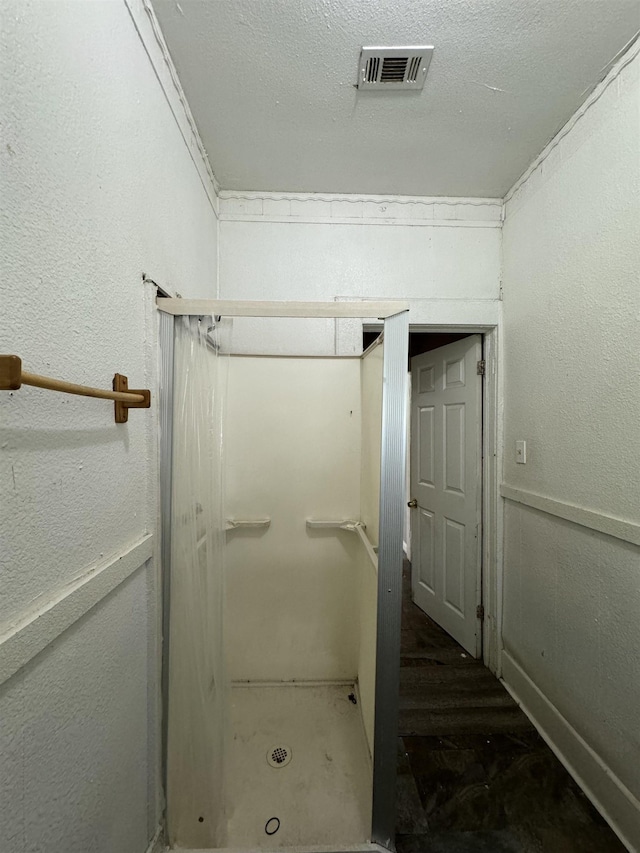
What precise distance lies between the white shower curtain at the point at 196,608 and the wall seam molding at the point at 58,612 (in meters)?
0.24

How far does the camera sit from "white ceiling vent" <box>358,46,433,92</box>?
42.0 inches

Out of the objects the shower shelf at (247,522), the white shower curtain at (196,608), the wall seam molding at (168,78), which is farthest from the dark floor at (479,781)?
the wall seam molding at (168,78)

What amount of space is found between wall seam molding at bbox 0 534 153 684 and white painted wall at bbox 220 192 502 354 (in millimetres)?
1212

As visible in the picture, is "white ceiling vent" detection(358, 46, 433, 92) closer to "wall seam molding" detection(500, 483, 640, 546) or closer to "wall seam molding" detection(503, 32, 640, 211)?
"wall seam molding" detection(503, 32, 640, 211)

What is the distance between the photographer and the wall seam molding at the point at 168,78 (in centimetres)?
90

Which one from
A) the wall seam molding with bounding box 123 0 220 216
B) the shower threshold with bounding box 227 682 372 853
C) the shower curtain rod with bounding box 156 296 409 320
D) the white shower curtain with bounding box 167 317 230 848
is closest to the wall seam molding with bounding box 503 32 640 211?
the shower curtain rod with bounding box 156 296 409 320

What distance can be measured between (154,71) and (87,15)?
0.36 metres

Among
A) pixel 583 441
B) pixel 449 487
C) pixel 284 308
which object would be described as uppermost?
pixel 284 308

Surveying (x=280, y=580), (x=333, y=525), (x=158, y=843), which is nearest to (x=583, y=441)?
(x=333, y=525)

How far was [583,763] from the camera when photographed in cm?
121

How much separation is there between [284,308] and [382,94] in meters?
0.96

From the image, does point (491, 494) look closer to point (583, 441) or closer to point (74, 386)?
point (583, 441)

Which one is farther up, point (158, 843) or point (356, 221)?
point (356, 221)

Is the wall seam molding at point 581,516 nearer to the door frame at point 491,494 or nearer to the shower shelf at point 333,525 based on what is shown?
the door frame at point 491,494
